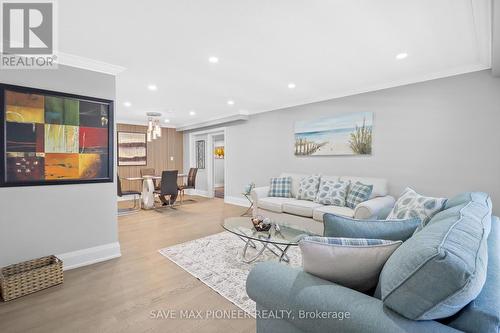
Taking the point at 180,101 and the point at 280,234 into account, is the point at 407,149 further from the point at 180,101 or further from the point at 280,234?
the point at 180,101

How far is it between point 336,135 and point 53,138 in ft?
13.5

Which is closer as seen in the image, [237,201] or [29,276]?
[29,276]

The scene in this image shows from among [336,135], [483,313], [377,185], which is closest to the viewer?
[483,313]

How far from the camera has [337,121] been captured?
433cm

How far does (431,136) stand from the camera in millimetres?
3365

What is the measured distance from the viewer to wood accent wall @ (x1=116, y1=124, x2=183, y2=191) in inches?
288

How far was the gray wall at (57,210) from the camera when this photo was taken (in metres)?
2.37

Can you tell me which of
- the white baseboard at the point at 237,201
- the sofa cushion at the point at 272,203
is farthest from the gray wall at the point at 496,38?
the white baseboard at the point at 237,201

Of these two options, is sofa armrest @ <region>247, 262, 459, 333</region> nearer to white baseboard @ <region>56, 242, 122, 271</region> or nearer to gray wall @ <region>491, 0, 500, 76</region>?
gray wall @ <region>491, 0, 500, 76</region>

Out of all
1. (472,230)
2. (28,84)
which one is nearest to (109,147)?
(28,84)

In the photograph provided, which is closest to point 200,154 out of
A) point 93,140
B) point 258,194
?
point 258,194

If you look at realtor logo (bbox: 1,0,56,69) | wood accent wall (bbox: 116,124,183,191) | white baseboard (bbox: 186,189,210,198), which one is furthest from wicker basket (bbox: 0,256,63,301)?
white baseboard (bbox: 186,189,210,198)

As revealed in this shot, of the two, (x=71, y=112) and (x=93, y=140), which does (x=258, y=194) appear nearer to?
(x=93, y=140)

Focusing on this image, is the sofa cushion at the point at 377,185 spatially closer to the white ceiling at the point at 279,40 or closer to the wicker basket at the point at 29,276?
the white ceiling at the point at 279,40
